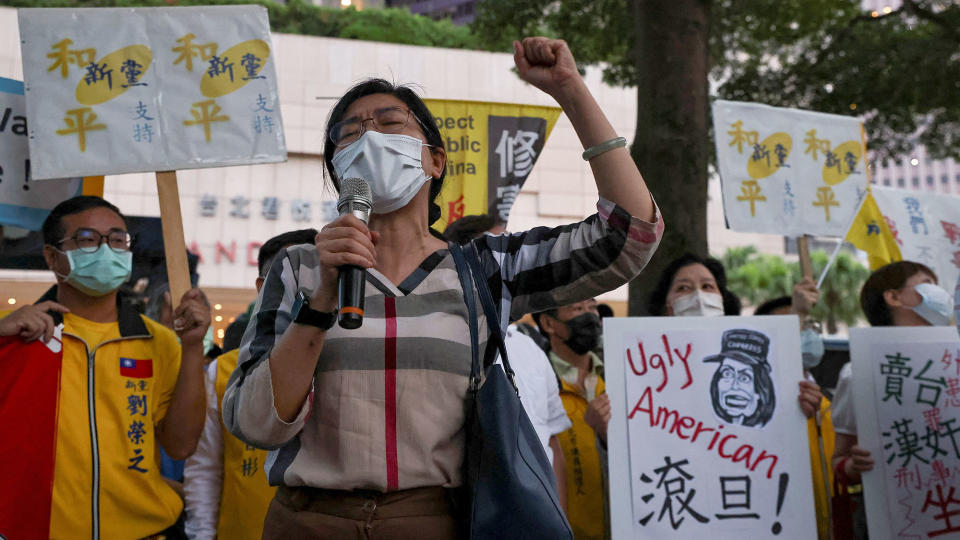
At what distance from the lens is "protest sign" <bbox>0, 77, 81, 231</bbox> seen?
379 centimetres

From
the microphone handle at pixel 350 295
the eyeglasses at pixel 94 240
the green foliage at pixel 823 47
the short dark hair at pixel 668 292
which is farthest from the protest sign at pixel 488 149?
the green foliage at pixel 823 47

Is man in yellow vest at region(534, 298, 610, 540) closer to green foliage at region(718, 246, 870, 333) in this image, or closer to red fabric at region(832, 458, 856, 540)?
red fabric at region(832, 458, 856, 540)

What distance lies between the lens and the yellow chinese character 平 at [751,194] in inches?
194

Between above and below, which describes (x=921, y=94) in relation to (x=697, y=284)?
above

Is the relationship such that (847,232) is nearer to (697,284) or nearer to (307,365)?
(697,284)

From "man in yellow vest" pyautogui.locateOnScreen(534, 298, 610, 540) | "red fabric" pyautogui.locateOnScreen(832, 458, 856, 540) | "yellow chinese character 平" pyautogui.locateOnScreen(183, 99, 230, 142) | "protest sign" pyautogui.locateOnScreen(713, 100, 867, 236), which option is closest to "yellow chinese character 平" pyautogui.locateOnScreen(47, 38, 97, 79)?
"yellow chinese character 平" pyautogui.locateOnScreen(183, 99, 230, 142)

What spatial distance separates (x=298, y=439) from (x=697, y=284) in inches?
106

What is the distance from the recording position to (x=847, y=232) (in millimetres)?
5125

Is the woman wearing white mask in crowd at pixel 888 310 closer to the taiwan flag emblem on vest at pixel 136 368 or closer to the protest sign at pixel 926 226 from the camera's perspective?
the protest sign at pixel 926 226

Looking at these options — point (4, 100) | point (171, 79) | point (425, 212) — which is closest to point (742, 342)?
point (425, 212)

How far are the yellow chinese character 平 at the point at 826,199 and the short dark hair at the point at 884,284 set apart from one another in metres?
0.88

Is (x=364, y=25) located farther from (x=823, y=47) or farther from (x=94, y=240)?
(x=94, y=240)

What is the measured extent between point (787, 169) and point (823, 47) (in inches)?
241

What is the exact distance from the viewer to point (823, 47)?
10.3 metres
